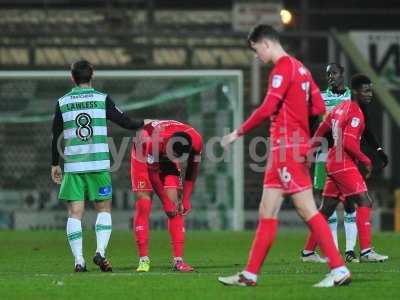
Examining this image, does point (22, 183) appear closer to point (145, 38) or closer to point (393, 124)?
point (145, 38)

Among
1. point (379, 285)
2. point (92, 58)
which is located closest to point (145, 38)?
point (92, 58)

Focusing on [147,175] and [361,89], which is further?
[361,89]

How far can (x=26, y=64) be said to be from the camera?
2608 cm

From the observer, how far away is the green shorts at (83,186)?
12.3m

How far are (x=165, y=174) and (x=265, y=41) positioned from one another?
9.58 ft

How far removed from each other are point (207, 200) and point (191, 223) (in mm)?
550

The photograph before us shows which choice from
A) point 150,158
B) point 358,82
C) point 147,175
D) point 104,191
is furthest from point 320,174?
point 104,191

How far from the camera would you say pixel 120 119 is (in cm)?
1223

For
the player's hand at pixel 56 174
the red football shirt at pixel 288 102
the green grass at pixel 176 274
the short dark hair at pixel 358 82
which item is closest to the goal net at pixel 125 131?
the green grass at pixel 176 274

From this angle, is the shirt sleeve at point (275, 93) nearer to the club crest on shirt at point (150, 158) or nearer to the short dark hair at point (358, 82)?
the club crest on shirt at point (150, 158)

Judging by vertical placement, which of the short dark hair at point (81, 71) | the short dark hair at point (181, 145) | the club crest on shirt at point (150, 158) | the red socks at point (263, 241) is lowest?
the red socks at point (263, 241)

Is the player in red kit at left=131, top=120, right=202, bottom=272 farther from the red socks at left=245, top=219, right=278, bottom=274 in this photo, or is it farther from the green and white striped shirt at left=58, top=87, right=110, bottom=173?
the red socks at left=245, top=219, right=278, bottom=274

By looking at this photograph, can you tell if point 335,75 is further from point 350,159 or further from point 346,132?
point 350,159

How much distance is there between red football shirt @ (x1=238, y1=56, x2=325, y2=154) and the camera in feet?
32.4
